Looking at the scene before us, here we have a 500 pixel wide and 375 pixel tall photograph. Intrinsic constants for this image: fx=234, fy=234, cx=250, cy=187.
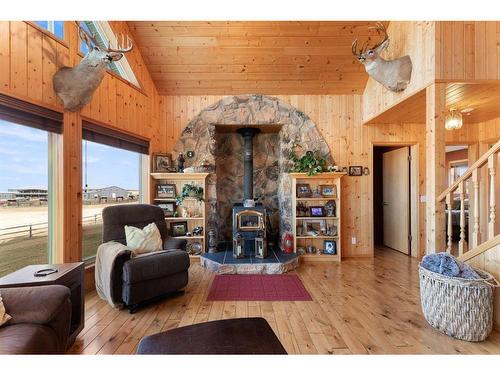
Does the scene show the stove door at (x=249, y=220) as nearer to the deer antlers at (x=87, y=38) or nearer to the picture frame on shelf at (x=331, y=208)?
the picture frame on shelf at (x=331, y=208)

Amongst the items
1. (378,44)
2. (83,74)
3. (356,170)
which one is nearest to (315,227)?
(356,170)

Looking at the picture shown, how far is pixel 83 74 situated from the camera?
240cm

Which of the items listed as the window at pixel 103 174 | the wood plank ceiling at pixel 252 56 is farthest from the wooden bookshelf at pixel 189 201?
the wood plank ceiling at pixel 252 56

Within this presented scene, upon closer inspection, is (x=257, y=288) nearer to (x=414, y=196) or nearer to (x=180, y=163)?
(x=180, y=163)

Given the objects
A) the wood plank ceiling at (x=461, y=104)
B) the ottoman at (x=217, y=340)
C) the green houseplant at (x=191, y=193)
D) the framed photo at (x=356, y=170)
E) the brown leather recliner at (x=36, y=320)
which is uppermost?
the wood plank ceiling at (x=461, y=104)

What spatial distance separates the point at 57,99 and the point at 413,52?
3.92 m

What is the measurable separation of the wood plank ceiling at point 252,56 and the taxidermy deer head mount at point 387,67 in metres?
0.66

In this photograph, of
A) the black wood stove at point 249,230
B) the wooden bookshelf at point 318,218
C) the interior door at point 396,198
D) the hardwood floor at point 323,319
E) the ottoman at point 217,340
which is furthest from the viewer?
the interior door at point 396,198

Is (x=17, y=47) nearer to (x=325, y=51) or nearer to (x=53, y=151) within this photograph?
(x=53, y=151)

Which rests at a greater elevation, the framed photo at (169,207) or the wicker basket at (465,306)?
the framed photo at (169,207)

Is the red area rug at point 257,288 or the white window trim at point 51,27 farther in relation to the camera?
the red area rug at point 257,288

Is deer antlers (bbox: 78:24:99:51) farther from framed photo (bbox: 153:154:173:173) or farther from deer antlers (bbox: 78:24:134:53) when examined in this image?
framed photo (bbox: 153:154:173:173)

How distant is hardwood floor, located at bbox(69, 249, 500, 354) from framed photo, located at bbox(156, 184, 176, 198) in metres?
1.55

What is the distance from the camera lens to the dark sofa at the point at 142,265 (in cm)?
228
